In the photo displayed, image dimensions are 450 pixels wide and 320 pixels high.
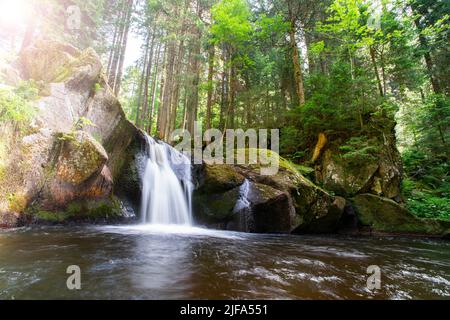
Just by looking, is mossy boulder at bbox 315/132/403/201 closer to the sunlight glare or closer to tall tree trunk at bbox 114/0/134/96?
the sunlight glare

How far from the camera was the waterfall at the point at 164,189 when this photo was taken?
9.73 m

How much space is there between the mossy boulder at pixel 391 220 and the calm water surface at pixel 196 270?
13.8ft

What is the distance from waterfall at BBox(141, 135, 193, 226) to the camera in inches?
383

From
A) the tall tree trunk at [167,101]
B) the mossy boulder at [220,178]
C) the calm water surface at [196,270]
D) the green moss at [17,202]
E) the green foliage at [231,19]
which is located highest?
the green foliage at [231,19]

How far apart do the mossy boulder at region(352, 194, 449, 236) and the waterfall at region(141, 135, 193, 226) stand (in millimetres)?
6920

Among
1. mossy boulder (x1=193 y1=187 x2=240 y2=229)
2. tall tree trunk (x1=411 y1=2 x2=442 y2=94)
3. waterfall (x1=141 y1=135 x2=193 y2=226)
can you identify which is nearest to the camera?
mossy boulder (x1=193 y1=187 x2=240 y2=229)

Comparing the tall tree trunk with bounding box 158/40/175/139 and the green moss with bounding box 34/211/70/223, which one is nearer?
the green moss with bounding box 34/211/70/223

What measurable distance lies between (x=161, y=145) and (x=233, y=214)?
500cm

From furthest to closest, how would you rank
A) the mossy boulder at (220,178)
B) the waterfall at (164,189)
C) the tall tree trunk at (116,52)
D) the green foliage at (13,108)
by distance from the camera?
1. the tall tree trunk at (116,52)
2. the waterfall at (164,189)
3. the mossy boulder at (220,178)
4. the green foliage at (13,108)

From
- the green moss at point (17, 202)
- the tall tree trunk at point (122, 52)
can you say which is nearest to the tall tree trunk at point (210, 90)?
the tall tree trunk at point (122, 52)

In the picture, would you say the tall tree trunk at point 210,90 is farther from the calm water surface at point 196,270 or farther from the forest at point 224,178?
the calm water surface at point 196,270

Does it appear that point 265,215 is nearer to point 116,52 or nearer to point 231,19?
point 231,19

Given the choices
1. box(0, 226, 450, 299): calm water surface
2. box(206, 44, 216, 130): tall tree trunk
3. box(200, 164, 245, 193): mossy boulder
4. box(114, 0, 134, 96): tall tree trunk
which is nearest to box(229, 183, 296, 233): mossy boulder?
box(200, 164, 245, 193): mossy boulder

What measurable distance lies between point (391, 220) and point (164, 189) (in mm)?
8818
